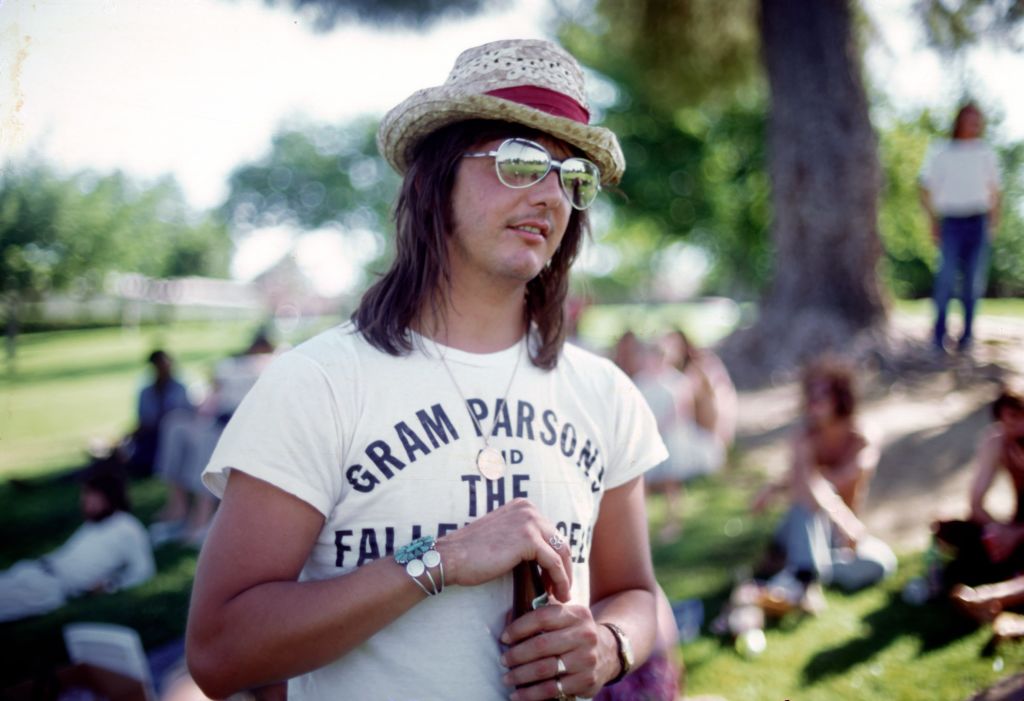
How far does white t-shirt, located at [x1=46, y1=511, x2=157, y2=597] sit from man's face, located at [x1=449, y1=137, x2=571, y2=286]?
4713mm

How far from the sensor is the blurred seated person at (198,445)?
6.14m

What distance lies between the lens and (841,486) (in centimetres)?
512

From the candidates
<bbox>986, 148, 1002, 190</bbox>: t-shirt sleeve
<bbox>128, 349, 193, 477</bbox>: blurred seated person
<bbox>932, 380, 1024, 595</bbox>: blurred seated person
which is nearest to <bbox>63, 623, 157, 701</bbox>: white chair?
<bbox>932, 380, 1024, 595</bbox>: blurred seated person

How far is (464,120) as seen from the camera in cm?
152

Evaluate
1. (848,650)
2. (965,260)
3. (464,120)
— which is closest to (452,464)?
(464,120)

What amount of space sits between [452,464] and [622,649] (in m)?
0.50

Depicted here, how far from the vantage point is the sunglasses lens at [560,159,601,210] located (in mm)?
1536

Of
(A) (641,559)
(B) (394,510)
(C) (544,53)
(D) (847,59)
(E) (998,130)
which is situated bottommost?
(A) (641,559)

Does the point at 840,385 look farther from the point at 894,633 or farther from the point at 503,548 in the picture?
the point at 503,548

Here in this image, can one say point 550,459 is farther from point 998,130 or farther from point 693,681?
point 998,130

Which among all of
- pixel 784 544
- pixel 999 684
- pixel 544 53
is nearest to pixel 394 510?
pixel 544 53

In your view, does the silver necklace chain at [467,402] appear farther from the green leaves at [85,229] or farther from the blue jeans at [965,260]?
the blue jeans at [965,260]

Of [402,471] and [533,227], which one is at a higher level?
[533,227]

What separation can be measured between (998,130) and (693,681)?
3.65m
